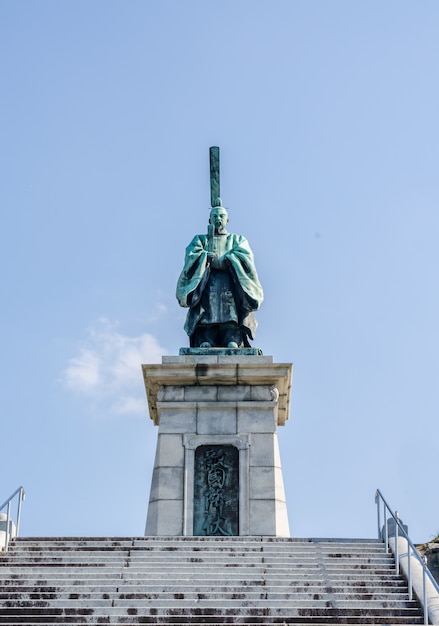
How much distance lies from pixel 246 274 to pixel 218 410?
9.79 feet

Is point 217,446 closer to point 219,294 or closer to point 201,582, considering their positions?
point 219,294

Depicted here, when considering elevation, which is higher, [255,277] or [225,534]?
[255,277]

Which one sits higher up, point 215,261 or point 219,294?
point 215,261

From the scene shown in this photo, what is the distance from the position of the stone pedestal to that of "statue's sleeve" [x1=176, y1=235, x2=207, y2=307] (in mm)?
1428

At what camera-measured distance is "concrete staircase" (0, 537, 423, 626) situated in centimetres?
1496

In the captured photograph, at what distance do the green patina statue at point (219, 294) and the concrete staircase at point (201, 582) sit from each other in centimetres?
615

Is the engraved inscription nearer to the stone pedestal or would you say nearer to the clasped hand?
the stone pedestal

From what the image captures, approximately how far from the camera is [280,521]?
70.0 feet

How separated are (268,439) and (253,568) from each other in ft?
18.3

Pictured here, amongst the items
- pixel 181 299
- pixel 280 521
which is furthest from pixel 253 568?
pixel 181 299

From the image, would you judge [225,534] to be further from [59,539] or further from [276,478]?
[59,539]

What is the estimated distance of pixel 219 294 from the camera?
77.9 ft

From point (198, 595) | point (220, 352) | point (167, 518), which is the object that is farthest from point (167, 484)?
point (198, 595)

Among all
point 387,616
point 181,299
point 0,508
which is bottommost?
point 387,616
